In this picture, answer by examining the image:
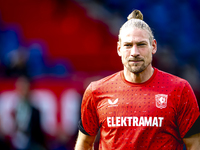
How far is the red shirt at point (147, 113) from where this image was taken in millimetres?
2516

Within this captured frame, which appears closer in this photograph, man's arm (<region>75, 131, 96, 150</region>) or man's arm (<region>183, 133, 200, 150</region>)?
man's arm (<region>183, 133, 200, 150</region>)

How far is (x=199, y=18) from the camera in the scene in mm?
8000

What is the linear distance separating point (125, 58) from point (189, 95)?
0.57 m

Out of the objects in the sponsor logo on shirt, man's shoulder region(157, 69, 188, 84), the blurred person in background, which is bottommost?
the blurred person in background

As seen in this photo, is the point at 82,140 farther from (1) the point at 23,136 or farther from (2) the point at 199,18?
(2) the point at 199,18

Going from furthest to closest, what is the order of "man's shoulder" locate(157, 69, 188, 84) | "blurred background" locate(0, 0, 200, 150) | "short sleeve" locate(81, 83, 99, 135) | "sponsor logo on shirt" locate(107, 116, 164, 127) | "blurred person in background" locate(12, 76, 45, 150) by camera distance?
"blurred background" locate(0, 0, 200, 150) → "blurred person in background" locate(12, 76, 45, 150) → "short sleeve" locate(81, 83, 99, 135) → "man's shoulder" locate(157, 69, 188, 84) → "sponsor logo on shirt" locate(107, 116, 164, 127)

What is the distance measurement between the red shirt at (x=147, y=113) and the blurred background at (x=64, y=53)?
2699mm

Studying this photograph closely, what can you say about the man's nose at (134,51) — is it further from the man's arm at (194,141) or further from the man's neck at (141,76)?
the man's arm at (194,141)

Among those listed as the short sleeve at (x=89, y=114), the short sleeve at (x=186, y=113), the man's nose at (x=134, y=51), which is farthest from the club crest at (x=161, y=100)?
the short sleeve at (x=89, y=114)

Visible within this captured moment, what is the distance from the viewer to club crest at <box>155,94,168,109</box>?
100.0 inches

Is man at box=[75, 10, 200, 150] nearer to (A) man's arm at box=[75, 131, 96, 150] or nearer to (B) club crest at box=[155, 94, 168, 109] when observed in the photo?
(B) club crest at box=[155, 94, 168, 109]

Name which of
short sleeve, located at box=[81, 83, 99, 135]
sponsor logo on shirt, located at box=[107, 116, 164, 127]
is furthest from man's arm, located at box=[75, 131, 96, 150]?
sponsor logo on shirt, located at box=[107, 116, 164, 127]

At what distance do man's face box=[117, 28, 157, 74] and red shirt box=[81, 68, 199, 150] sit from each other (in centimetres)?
17

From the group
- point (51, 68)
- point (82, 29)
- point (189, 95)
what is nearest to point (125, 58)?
point (189, 95)
